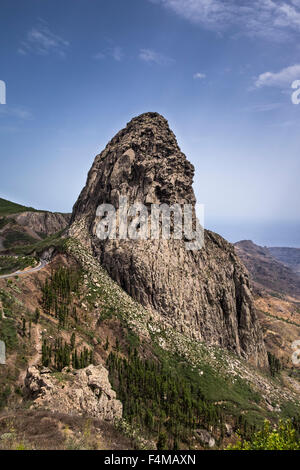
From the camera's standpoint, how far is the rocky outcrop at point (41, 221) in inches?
6152

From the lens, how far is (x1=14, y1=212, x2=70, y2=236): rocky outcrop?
513 feet

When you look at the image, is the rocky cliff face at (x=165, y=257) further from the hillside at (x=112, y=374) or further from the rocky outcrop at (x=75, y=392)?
the rocky outcrop at (x=75, y=392)

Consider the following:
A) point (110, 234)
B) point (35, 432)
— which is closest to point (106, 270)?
point (110, 234)

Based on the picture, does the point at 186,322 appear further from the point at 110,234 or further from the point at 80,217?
the point at 80,217

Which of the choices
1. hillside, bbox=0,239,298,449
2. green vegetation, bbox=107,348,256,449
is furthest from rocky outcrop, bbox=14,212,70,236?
green vegetation, bbox=107,348,256,449

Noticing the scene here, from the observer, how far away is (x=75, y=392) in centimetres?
2653

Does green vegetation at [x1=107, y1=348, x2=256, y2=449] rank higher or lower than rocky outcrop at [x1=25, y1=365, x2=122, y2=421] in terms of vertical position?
lower

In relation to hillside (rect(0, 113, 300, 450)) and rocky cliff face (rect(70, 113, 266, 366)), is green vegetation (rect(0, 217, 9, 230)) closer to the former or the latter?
hillside (rect(0, 113, 300, 450))

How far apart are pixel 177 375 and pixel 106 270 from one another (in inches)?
1047

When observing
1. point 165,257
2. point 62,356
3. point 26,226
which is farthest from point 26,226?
point 62,356

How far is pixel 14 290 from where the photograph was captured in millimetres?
40531

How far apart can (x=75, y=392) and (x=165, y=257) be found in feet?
129

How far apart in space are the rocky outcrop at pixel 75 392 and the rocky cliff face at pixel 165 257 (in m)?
27.9

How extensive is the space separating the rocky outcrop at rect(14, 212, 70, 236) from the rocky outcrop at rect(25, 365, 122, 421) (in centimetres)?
13719
